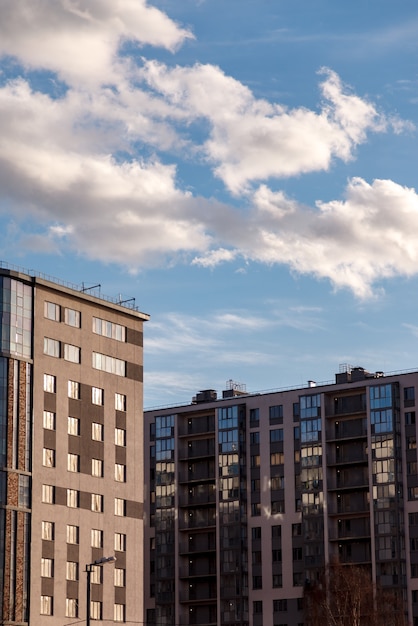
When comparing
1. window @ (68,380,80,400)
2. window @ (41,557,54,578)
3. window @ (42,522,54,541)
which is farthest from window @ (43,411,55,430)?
window @ (41,557,54,578)

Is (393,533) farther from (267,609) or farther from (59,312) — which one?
(59,312)

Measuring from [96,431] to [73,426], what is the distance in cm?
324

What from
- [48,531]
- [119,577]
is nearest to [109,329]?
[48,531]

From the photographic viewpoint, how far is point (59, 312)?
12788 cm

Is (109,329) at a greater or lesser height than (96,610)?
greater

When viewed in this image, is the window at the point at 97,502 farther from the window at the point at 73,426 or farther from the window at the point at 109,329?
the window at the point at 109,329

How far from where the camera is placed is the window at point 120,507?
12962cm

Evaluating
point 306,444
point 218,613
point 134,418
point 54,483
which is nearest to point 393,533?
point 306,444

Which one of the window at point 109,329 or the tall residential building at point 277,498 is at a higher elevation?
the window at point 109,329

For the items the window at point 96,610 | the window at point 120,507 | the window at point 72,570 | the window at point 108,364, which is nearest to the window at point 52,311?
the window at point 108,364

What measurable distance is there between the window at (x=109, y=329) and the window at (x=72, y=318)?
222 centimetres

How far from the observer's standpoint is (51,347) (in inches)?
4966

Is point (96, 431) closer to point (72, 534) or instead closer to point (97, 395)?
point (97, 395)

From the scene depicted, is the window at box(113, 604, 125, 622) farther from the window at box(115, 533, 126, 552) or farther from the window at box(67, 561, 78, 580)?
the window at box(67, 561, 78, 580)
